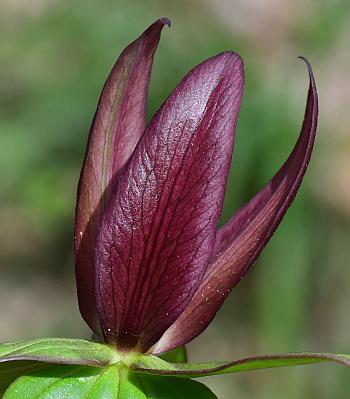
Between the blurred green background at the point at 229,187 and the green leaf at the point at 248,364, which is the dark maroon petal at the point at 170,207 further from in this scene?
the blurred green background at the point at 229,187

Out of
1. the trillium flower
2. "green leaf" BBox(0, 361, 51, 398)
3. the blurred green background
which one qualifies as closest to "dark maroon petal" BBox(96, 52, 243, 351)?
the trillium flower

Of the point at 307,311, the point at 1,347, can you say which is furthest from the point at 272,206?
the point at 307,311

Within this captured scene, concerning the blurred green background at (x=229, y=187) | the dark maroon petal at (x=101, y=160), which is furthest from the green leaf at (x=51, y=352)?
the blurred green background at (x=229, y=187)

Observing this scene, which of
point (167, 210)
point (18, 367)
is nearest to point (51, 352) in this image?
point (18, 367)

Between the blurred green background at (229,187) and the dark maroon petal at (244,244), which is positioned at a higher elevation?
the blurred green background at (229,187)

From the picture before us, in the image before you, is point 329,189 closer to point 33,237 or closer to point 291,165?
point 33,237

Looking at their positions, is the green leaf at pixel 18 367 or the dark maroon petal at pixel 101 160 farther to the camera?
the dark maroon petal at pixel 101 160
